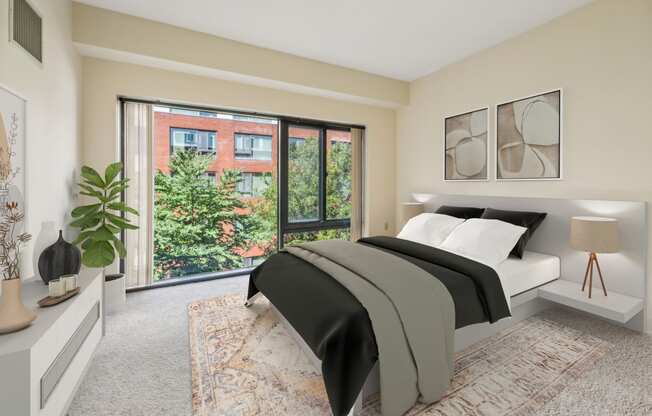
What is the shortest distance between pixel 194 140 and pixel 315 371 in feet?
14.6

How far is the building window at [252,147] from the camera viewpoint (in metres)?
5.37

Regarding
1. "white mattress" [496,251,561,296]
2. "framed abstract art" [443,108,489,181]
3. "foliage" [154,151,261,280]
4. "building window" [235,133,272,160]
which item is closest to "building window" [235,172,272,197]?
"foliage" [154,151,261,280]

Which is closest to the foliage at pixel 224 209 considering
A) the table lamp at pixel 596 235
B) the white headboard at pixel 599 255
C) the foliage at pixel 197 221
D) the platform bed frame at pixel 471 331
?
the foliage at pixel 197 221

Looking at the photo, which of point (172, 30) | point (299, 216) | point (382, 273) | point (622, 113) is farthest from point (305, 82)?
point (622, 113)

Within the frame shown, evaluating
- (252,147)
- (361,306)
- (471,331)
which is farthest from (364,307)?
(252,147)

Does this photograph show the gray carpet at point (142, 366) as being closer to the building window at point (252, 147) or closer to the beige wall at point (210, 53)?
the beige wall at point (210, 53)

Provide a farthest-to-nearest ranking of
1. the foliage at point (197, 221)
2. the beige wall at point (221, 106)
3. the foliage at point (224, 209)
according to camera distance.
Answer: the foliage at point (197, 221), the foliage at point (224, 209), the beige wall at point (221, 106)

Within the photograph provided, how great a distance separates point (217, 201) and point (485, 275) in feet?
14.4

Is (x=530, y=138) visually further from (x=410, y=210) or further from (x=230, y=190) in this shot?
(x=230, y=190)

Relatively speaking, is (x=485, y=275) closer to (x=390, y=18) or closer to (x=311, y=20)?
(x=390, y=18)

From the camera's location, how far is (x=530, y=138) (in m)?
3.07

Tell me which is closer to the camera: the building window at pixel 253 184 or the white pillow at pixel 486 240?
the white pillow at pixel 486 240

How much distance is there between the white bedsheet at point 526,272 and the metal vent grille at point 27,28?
11.5 ft

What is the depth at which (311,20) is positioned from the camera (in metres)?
2.86
